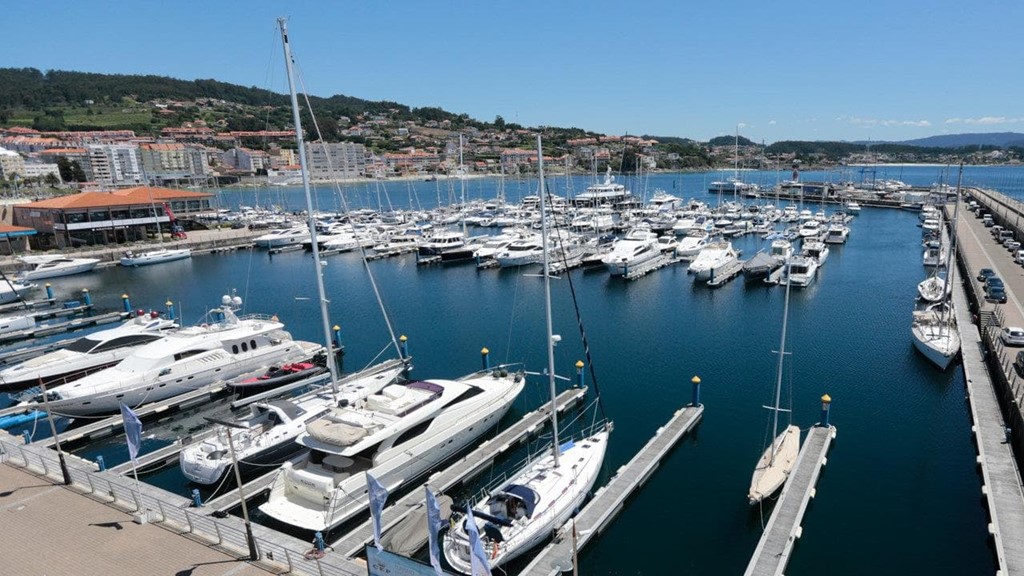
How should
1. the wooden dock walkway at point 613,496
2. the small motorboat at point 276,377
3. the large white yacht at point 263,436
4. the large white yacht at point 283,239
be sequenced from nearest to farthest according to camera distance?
the wooden dock walkway at point 613,496 → the large white yacht at point 263,436 → the small motorboat at point 276,377 → the large white yacht at point 283,239

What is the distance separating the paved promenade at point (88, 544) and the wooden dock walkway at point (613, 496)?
25.3 feet

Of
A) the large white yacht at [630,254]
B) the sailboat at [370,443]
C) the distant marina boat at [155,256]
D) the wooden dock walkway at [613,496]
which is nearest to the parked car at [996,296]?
the wooden dock walkway at [613,496]

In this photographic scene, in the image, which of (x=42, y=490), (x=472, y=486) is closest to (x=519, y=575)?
(x=472, y=486)

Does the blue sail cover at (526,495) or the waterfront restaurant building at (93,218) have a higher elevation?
the waterfront restaurant building at (93,218)

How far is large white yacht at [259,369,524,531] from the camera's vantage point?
61.0 ft

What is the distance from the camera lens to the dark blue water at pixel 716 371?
1852 centimetres

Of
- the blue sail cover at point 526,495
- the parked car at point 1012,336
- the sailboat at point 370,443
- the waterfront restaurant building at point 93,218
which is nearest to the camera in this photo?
the blue sail cover at point 526,495

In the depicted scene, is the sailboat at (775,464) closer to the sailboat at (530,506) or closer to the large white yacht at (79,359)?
the sailboat at (530,506)

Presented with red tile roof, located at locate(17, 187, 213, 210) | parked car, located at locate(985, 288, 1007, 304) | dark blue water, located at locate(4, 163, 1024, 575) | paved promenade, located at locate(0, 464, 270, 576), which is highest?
red tile roof, located at locate(17, 187, 213, 210)

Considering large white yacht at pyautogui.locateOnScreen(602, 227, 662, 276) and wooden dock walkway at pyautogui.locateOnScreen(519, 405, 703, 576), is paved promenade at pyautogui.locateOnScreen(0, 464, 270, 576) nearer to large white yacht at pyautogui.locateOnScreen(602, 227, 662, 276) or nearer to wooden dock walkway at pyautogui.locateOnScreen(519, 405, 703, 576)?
wooden dock walkway at pyautogui.locateOnScreen(519, 405, 703, 576)

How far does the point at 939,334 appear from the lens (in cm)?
3319

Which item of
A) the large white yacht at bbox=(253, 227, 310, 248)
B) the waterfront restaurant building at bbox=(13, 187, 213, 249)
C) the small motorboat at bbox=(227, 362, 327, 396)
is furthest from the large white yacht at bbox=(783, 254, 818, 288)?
the waterfront restaurant building at bbox=(13, 187, 213, 249)

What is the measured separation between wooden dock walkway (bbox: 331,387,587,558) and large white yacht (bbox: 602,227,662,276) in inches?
1198

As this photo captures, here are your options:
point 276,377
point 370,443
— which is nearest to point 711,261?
point 276,377
